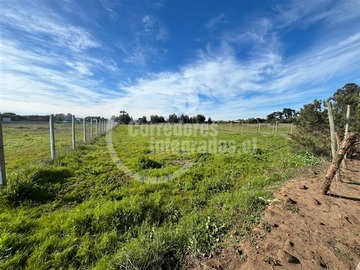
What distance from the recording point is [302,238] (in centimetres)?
224

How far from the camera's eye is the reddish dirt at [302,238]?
1898 millimetres

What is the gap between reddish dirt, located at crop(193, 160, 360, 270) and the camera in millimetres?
1898

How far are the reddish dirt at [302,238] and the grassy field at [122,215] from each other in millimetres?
201

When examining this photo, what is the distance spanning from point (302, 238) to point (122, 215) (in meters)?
2.53

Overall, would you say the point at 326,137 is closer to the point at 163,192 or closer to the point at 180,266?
the point at 163,192

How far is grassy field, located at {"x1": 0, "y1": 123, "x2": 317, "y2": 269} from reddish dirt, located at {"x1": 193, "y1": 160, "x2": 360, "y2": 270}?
0.66ft

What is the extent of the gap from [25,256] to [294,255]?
119 inches

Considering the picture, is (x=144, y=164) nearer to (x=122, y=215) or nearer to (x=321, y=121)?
(x=122, y=215)

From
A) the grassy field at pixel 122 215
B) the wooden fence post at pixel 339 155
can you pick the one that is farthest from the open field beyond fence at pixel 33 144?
the wooden fence post at pixel 339 155

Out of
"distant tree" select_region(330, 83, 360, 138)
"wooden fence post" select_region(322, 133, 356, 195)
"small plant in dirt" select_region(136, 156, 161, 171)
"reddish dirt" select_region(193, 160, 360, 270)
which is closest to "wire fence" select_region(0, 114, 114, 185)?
"small plant in dirt" select_region(136, 156, 161, 171)

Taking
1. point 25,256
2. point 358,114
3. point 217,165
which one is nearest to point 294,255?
A: point 25,256

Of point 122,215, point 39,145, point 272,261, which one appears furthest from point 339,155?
point 39,145

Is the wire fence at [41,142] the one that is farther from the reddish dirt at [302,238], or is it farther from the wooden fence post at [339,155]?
the wooden fence post at [339,155]

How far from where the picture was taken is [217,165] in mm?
5875
